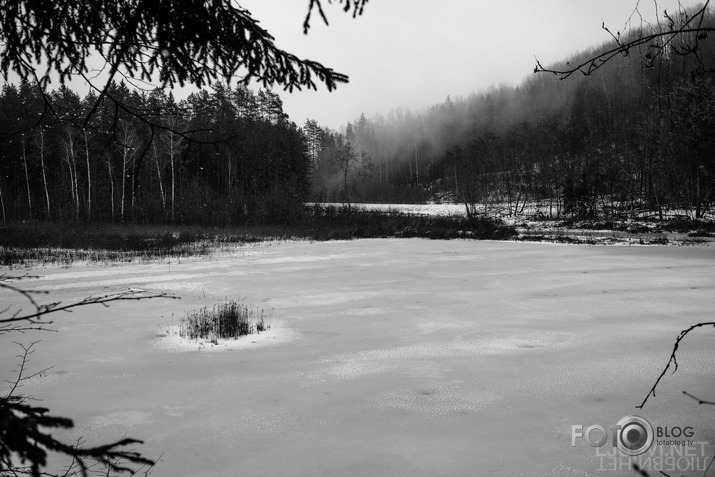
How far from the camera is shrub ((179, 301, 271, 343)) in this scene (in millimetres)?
7742

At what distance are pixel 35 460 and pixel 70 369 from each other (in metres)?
6.12

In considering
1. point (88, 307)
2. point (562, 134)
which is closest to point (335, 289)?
point (88, 307)

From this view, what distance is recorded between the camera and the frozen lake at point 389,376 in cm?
406

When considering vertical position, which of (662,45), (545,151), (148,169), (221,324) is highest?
(545,151)

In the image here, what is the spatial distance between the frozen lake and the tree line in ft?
92.1

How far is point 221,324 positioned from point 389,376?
3.52 metres

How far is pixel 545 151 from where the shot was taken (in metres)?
61.4

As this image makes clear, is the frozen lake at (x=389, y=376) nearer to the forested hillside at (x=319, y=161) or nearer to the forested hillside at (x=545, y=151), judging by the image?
the forested hillside at (x=319, y=161)

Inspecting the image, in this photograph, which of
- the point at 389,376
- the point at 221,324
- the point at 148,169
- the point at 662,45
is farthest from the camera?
the point at 148,169

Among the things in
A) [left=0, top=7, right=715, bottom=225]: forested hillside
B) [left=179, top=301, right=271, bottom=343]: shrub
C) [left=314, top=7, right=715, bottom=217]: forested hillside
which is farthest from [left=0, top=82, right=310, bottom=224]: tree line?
[left=179, top=301, right=271, bottom=343]: shrub

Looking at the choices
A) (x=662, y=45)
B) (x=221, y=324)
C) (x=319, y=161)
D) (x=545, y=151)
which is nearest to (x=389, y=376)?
(x=221, y=324)

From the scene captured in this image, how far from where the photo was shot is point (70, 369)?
6258mm

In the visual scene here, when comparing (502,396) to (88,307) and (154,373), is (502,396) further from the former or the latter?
(88,307)

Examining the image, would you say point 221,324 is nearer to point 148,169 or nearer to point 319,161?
point 148,169
